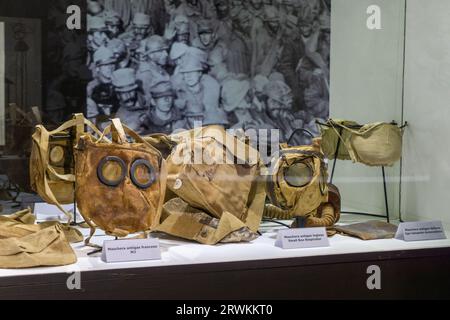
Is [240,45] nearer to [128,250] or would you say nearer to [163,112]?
[163,112]

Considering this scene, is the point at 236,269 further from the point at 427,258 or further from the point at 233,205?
the point at 427,258

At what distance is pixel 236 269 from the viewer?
2400mm

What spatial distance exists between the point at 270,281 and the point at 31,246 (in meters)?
0.85

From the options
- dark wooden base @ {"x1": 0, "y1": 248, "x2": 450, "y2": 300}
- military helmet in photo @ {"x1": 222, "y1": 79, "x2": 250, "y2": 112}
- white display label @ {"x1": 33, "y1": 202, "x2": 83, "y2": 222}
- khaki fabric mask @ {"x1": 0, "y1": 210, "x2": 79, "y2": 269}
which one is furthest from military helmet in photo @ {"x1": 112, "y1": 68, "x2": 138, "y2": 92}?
dark wooden base @ {"x1": 0, "y1": 248, "x2": 450, "y2": 300}

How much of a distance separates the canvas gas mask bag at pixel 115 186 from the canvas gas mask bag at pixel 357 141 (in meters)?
1.01

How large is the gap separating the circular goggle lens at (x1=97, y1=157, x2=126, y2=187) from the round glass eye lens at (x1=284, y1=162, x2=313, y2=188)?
0.73 metres

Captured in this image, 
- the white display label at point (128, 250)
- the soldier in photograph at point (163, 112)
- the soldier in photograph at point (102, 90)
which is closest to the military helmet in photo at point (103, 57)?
the soldier in photograph at point (102, 90)

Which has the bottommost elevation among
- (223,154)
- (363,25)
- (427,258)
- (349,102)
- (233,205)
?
(427,258)

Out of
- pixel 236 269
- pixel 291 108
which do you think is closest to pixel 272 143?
pixel 291 108

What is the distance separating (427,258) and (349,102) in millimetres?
852

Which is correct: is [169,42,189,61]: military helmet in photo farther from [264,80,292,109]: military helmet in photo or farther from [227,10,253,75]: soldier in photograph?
[264,80,292,109]: military helmet in photo

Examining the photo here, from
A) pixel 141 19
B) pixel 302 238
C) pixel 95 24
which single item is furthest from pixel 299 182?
pixel 95 24

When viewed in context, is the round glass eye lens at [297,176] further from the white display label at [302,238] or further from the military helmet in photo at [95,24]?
the military helmet in photo at [95,24]

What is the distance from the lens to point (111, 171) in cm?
241
